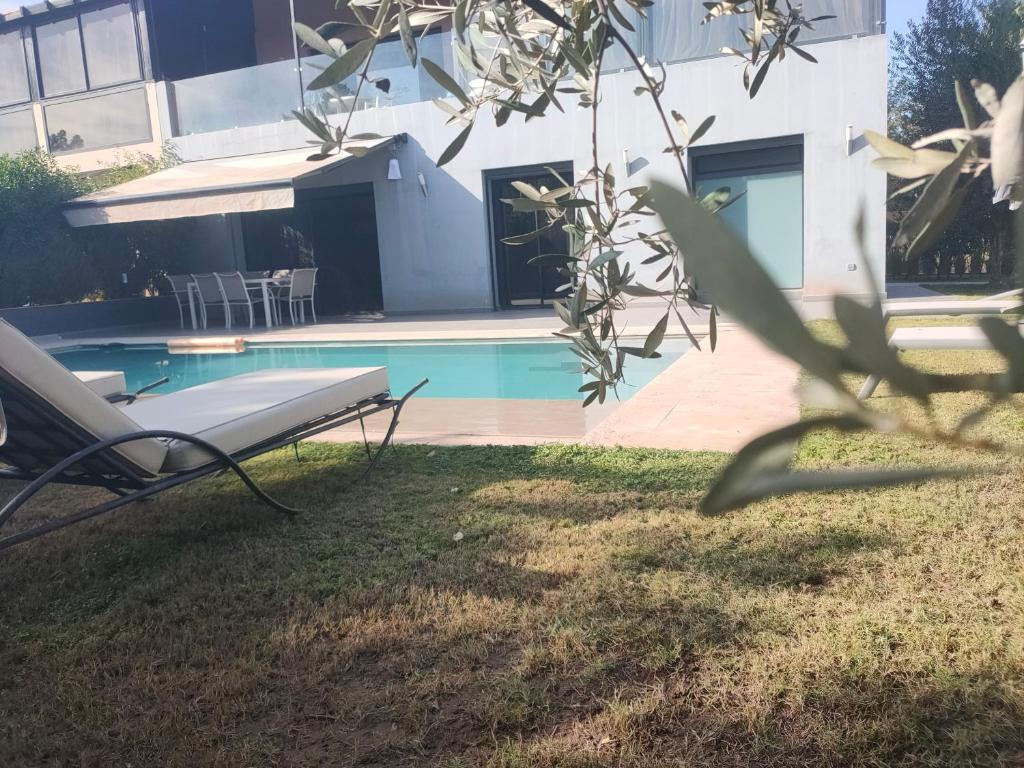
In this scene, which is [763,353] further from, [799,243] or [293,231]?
[293,231]

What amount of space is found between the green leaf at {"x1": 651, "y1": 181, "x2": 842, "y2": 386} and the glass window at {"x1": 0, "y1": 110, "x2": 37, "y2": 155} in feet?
71.5

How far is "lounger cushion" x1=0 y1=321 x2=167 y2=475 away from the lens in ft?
8.64

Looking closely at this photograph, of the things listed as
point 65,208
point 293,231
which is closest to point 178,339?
point 65,208

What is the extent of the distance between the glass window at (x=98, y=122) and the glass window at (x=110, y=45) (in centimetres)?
41

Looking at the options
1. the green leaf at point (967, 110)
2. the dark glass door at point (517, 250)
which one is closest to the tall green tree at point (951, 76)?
the dark glass door at point (517, 250)

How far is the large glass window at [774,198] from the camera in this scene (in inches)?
529

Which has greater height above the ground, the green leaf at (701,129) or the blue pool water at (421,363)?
the green leaf at (701,129)

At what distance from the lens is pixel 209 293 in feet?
49.8

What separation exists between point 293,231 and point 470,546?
15.7 meters

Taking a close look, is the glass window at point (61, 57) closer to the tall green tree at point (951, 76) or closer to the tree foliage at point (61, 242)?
the tree foliage at point (61, 242)

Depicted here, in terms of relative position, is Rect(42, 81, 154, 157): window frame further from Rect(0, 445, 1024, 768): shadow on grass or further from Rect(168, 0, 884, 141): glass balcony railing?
Rect(0, 445, 1024, 768): shadow on grass

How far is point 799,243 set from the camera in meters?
13.5

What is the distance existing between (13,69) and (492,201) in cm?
1201

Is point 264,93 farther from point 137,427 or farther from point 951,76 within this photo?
point 951,76
